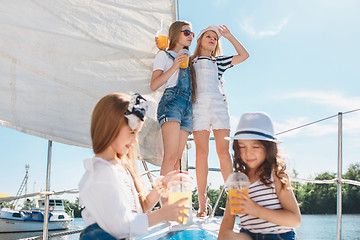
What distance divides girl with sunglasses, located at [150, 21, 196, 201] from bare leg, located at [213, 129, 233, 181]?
0.87 feet

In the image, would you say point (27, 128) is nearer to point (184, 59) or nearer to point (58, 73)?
point (58, 73)

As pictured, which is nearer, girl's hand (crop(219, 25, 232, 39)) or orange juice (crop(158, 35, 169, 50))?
orange juice (crop(158, 35, 169, 50))

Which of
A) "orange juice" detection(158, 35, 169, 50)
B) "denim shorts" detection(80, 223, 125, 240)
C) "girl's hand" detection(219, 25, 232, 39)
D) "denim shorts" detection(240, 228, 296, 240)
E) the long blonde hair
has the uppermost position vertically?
"girl's hand" detection(219, 25, 232, 39)

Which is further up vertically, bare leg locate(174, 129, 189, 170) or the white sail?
the white sail

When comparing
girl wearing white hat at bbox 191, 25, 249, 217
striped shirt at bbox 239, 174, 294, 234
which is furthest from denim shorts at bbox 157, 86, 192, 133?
striped shirt at bbox 239, 174, 294, 234

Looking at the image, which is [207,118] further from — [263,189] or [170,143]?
[263,189]

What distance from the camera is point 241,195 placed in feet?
4.99

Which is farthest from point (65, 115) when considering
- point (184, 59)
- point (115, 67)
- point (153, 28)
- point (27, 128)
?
point (153, 28)

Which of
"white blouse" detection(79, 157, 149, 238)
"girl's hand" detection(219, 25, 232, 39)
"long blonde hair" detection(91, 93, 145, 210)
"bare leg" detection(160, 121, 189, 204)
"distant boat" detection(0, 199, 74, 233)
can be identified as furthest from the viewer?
"distant boat" detection(0, 199, 74, 233)

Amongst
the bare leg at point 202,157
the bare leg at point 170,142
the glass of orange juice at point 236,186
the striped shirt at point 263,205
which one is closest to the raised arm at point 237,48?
the bare leg at point 202,157

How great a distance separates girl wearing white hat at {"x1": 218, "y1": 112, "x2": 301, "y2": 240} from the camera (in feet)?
5.19

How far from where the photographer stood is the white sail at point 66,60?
2389 mm

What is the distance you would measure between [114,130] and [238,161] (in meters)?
0.78

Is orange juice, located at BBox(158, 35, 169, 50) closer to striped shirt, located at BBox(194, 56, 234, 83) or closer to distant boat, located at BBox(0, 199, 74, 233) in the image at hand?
striped shirt, located at BBox(194, 56, 234, 83)
